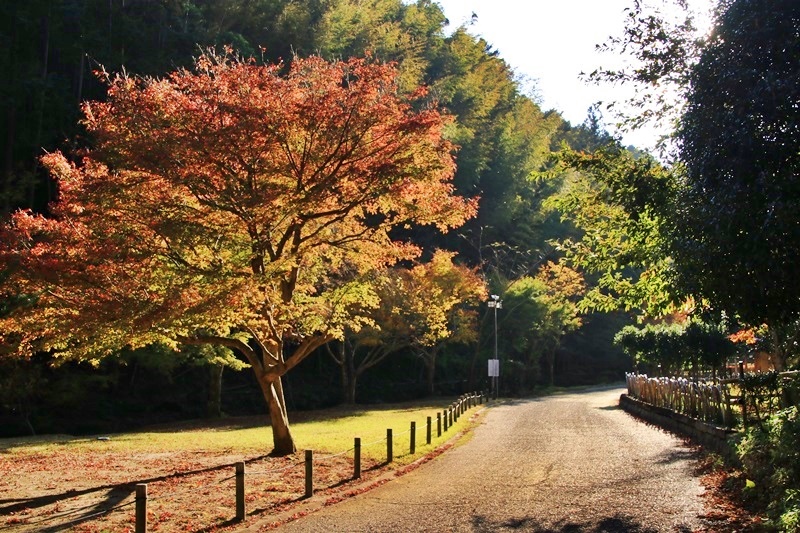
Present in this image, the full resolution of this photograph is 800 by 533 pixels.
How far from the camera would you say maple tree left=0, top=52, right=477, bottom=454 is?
1335cm

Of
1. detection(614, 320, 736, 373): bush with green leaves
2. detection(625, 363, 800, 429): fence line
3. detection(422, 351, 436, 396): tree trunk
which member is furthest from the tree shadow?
detection(422, 351, 436, 396): tree trunk

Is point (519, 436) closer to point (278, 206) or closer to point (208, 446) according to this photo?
point (208, 446)

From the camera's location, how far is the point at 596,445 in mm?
16984

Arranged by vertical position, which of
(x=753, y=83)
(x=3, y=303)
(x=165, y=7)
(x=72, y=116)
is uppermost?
(x=165, y=7)

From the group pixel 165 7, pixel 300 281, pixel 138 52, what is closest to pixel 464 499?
pixel 300 281

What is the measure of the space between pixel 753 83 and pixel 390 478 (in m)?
9.04

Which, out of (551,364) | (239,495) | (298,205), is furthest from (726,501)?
(551,364)

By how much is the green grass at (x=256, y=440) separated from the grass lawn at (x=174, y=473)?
1.3 inches

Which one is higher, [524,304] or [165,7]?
[165,7]

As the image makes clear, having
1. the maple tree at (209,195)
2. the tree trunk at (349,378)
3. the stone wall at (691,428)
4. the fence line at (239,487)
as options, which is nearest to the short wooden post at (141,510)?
the fence line at (239,487)

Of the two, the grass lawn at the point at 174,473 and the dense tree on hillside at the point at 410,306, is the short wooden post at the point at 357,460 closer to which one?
the grass lawn at the point at 174,473

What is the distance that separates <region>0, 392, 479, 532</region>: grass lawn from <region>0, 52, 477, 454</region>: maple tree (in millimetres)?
2627

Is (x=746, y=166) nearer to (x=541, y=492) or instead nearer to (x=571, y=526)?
(x=571, y=526)

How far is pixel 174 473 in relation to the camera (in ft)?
46.8
